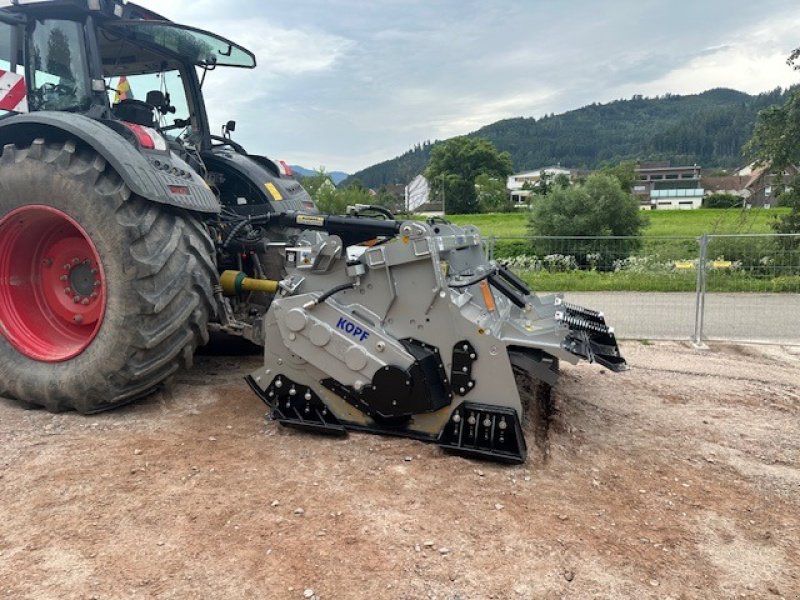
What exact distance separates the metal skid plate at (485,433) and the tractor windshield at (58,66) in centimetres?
320

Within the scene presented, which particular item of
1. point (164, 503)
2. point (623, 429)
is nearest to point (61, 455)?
point (164, 503)

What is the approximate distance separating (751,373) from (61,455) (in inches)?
207

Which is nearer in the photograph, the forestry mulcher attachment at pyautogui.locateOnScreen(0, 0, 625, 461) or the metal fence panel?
the forestry mulcher attachment at pyautogui.locateOnScreen(0, 0, 625, 461)

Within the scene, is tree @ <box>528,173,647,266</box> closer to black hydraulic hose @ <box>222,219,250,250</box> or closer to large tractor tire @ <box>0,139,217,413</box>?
black hydraulic hose @ <box>222,219,250,250</box>

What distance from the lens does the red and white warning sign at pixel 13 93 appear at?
4184mm

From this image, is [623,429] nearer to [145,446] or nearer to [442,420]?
[442,420]

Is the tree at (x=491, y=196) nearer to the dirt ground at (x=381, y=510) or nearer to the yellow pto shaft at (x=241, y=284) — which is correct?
the yellow pto shaft at (x=241, y=284)

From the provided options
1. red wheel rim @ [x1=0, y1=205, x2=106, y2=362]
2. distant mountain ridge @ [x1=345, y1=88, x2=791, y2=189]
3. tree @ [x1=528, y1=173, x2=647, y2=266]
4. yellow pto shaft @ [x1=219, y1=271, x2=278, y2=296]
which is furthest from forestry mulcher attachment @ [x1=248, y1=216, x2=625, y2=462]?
distant mountain ridge @ [x1=345, y1=88, x2=791, y2=189]

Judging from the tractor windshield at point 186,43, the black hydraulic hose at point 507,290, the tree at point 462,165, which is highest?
the tree at point 462,165

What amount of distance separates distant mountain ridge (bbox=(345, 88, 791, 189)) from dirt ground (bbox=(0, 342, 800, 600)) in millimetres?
123041

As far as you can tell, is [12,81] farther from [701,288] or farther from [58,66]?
[701,288]

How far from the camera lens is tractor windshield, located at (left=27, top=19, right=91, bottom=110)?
402cm

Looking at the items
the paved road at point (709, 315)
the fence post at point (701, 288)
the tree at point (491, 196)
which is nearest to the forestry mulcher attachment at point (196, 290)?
the fence post at point (701, 288)

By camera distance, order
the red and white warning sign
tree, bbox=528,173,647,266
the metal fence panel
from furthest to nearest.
→ tree, bbox=528,173,647,266, the metal fence panel, the red and white warning sign
